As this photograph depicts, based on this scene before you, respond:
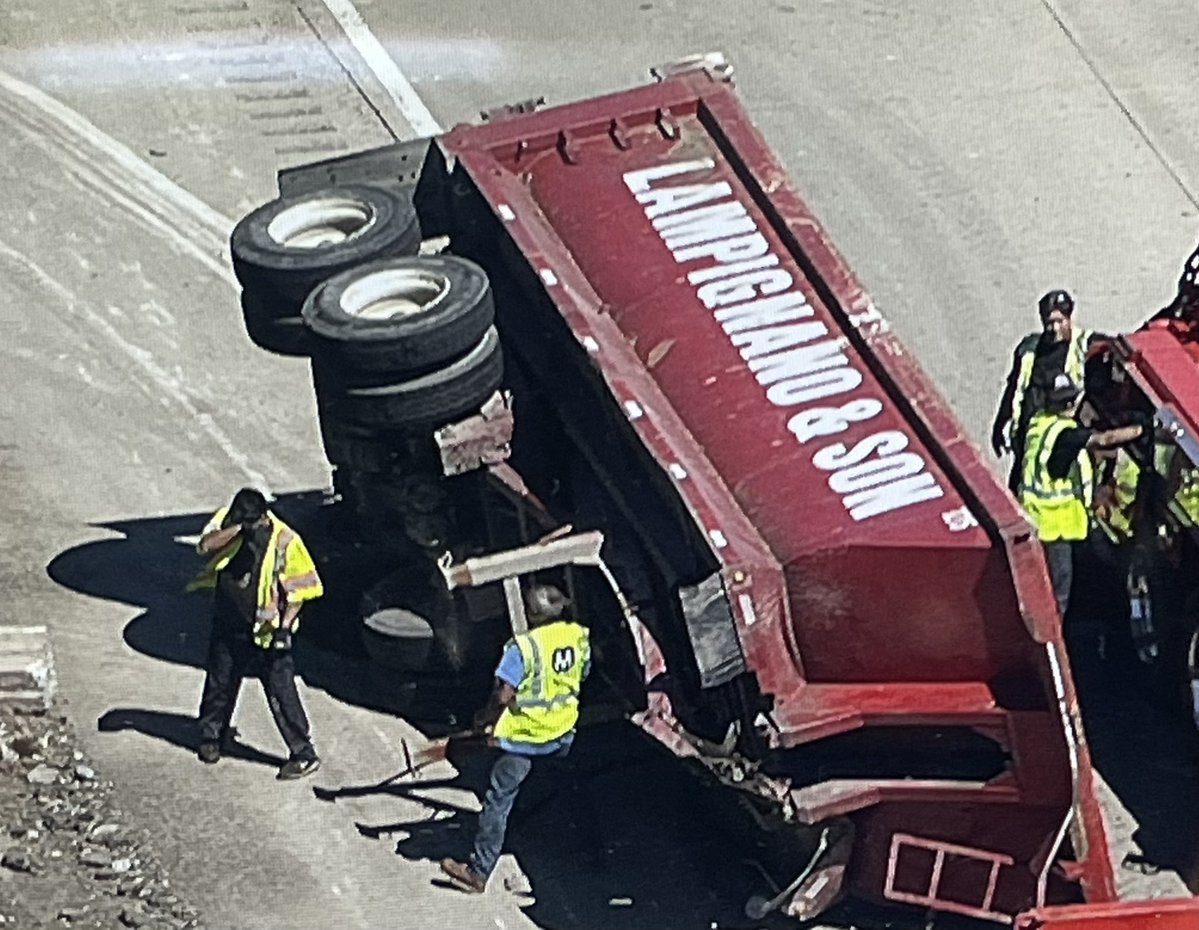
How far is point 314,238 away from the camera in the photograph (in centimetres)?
1382

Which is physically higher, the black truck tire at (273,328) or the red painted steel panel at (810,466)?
the black truck tire at (273,328)

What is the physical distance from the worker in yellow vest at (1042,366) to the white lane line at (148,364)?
13.0 feet

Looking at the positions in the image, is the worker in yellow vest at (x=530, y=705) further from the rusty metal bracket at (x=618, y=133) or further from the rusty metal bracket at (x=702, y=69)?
the rusty metal bracket at (x=702, y=69)

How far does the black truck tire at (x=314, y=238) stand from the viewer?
527 inches

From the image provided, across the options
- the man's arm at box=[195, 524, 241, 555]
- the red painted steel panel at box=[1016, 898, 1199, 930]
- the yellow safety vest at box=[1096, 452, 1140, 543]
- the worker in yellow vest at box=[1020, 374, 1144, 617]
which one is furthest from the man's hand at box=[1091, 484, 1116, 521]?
the man's arm at box=[195, 524, 241, 555]

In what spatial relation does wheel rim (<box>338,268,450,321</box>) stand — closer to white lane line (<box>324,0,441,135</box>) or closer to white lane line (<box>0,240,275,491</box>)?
white lane line (<box>0,240,275,491</box>)

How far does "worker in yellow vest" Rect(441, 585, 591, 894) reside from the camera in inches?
463

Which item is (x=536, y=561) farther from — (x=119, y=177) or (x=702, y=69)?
(x=119, y=177)

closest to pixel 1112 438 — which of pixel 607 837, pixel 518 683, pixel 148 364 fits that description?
pixel 607 837

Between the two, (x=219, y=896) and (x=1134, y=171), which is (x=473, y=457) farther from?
(x=1134, y=171)

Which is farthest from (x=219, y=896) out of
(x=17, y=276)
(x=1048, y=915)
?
(x=17, y=276)

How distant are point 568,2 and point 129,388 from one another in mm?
5130

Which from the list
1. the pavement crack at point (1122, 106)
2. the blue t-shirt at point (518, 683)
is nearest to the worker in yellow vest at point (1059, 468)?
the blue t-shirt at point (518, 683)

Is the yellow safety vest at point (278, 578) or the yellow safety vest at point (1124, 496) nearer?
the yellow safety vest at point (278, 578)
